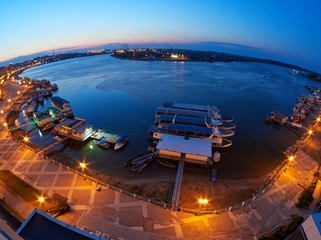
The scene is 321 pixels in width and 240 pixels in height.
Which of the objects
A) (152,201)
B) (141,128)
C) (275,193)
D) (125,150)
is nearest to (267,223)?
(275,193)

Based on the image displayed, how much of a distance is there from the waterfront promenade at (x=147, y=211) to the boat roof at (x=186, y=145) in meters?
11.7

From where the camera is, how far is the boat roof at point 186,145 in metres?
34.8

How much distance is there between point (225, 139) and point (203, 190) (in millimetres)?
17442

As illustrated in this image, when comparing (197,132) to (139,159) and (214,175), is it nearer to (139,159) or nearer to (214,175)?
(214,175)

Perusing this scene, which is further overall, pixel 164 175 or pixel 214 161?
pixel 214 161

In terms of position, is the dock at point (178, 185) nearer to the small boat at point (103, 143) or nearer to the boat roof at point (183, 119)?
the boat roof at point (183, 119)

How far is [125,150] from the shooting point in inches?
1607

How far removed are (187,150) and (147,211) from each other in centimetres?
1459

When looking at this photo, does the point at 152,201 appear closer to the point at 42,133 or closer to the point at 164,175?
the point at 164,175

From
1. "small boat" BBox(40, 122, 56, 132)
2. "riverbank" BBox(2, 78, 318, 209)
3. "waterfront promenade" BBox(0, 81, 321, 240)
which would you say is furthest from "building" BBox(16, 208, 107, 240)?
"small boat" BBox(40, 122, 56, 132)

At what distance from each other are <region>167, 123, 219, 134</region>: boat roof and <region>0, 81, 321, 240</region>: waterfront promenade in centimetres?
1516

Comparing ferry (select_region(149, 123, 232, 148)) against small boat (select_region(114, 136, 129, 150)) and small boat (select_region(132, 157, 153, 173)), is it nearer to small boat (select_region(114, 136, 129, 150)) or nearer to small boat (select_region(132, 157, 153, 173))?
small boat (select_region(114, 136, 129, 150))

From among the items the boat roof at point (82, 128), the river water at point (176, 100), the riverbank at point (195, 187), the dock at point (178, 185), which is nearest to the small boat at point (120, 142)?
the river water at point (176, 100)

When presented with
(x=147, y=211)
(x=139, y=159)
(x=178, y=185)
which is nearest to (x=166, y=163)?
(x=139, y=159)
